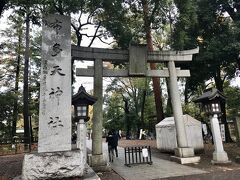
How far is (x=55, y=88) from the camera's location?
8000 millimetres

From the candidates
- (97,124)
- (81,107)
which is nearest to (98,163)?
(97,124)

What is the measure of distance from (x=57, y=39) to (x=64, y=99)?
2.07m

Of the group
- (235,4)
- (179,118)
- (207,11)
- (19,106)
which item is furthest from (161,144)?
(19,106)

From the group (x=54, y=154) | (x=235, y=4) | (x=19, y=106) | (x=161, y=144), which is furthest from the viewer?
(x=19, y=106)

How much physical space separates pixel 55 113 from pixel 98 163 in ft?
15.5

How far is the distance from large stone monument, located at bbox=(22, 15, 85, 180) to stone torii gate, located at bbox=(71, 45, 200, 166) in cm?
384

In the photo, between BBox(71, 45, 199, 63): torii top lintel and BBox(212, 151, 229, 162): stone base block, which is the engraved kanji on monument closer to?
BBox(71, 45, 199, 63): torii top lintel

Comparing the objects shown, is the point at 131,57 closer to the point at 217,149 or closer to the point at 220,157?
the point at 217,149

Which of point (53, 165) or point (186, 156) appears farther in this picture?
point (186, 156)

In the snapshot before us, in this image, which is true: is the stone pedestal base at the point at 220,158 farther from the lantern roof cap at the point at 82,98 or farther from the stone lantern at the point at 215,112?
the lantern roof cap at the point at 82,98

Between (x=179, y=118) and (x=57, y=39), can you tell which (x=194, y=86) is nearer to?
(x=179, y=118)

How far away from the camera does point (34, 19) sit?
10.3m

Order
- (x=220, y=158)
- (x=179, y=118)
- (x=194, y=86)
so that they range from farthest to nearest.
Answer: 1. (x=194, y=86)
2. (x=179, y=118)
3. (x=220, y=158)

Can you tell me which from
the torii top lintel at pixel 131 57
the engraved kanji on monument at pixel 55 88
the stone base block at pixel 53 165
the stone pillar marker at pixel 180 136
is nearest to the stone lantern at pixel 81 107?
the torii top lintel at pixel 131 57
